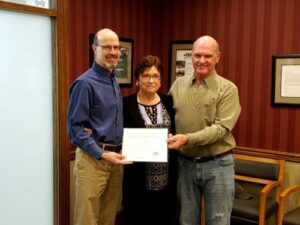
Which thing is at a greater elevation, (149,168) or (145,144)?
(145,144)

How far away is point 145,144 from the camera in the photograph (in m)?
2.23

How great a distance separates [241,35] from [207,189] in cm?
176

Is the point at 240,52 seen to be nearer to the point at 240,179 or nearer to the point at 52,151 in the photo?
the point at 240,179

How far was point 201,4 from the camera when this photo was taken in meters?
3.82

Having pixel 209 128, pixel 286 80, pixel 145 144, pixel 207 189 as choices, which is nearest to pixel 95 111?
pixel 145 144

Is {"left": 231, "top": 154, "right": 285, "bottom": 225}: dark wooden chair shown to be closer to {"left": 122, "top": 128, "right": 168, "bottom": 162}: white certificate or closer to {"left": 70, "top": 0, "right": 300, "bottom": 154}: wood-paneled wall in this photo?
{"left": 70, "top": 0, "right": 300, "bottom": 154}: wood-paneled wall

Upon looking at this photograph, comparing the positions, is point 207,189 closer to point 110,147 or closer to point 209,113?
point 209,113

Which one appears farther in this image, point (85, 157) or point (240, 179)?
point (240, 179)

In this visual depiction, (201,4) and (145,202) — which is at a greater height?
(201,4)

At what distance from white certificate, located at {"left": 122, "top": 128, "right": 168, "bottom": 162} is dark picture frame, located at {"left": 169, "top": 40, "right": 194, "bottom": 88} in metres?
1.80

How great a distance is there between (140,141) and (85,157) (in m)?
0.32

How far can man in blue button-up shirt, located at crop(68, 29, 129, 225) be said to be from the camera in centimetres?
214

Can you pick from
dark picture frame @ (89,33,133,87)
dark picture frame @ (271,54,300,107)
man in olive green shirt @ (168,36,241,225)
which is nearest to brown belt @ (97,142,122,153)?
man in olive green shirt @ (168,36,241,225)

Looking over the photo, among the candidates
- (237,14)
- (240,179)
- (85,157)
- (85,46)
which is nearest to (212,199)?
(85,157)
